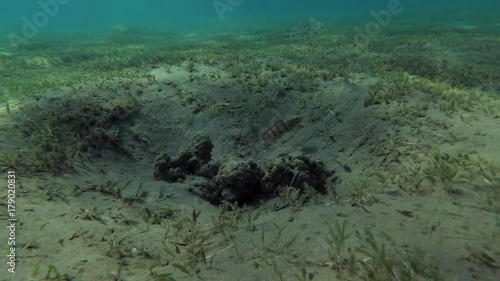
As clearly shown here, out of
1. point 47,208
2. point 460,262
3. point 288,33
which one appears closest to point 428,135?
point 460,262

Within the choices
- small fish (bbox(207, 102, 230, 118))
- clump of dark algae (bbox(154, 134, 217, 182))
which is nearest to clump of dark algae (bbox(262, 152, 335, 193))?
clump of dark algae (bbox(154, 134, 217, 182))

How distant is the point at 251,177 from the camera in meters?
4.50

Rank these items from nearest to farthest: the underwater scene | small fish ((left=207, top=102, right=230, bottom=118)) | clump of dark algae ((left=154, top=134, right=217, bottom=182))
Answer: the underwater scene < clump of dark algae ((left=154, top=134, right=217, bottom=182)) < small fish ((left=207, top=102, right=230, bottom=118))

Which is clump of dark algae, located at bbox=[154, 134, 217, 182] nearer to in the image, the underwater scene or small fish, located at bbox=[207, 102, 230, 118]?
the underwater scene

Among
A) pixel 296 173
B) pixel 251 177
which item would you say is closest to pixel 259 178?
pixel 251 177

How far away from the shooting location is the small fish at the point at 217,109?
6328 millimetres

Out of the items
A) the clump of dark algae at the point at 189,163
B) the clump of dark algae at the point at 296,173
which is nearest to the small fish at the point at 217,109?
the clump of dark algae at the point at 189,163

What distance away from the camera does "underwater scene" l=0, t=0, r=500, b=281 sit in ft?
8.52

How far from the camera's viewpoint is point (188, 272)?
252 cm

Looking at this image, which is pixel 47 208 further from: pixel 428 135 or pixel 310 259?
pixel 428 135

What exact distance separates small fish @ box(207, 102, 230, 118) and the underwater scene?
0.09 feet

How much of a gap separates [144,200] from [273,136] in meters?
2.06

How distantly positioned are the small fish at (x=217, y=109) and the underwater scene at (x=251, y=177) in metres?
0.03

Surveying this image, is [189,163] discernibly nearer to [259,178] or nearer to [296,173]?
[259,178]
